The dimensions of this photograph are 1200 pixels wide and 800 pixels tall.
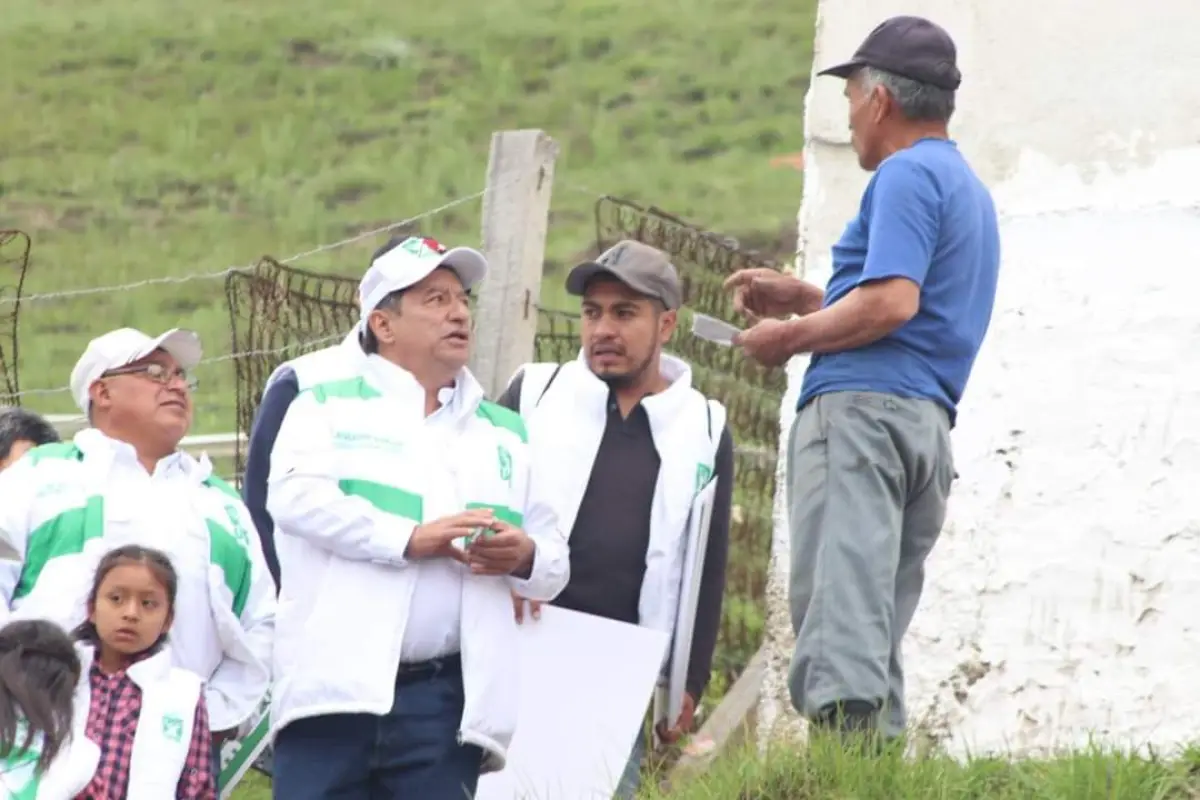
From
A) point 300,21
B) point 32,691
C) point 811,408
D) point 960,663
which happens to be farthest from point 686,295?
point 300,21

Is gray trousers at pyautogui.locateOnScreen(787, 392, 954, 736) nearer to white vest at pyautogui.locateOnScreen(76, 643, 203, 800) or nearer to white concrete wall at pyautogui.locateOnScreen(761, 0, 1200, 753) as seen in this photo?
white vest at pyautogui.locateOnScreen(76, 643, 203, 800)

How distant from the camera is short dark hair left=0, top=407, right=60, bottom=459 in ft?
22.1

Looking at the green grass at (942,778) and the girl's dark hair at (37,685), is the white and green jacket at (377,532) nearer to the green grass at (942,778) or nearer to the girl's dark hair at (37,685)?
the girl's dark hair at (37,685)

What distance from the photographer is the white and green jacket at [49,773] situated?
5438mm

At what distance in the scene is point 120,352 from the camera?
6129mm

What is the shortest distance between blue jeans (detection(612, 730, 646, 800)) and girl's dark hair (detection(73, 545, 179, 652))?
3.89ft

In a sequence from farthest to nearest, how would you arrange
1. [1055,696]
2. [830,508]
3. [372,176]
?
[372,176], [1055,696], [830,508]

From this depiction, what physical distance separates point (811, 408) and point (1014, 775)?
0.93m

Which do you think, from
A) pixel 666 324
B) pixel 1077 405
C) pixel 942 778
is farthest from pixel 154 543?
pixel 1077 405

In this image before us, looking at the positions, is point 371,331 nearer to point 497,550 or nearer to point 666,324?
point 497,550

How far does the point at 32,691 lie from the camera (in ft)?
18.1

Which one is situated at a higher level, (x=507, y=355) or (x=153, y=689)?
(x=507, y=355)

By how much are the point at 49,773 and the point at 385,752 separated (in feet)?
2.42

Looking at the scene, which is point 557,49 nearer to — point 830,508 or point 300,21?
point 300,21
